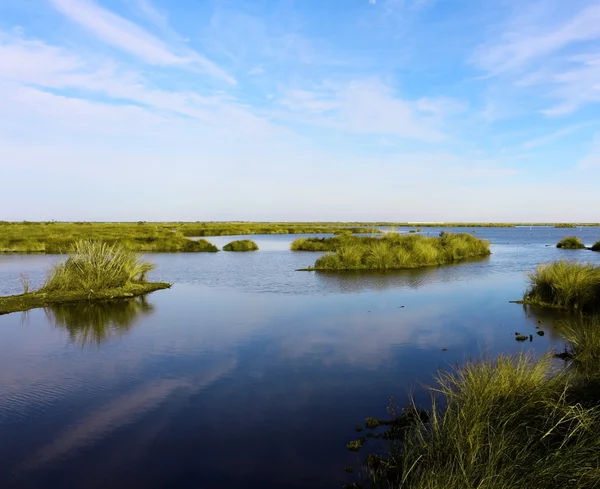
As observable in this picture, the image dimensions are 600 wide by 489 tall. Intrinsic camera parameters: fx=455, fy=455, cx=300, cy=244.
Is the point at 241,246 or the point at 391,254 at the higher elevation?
the point at 391,254

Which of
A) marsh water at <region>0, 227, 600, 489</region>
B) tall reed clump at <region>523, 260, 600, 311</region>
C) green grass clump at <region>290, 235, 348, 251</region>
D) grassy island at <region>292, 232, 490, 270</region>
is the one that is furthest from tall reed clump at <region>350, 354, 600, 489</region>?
green grass clump at <region>290, 235, 348, 251</region>

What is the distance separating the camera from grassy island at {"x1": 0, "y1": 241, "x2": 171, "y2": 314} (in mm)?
17094

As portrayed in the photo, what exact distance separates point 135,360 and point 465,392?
292 inches

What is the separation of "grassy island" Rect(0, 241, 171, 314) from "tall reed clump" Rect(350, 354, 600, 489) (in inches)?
569

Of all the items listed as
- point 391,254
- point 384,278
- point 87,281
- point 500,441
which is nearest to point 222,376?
point 500,441

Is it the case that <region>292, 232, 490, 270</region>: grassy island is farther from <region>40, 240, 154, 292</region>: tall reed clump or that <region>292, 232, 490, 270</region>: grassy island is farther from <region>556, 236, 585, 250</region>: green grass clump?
<region>556, 236, 585, 250</region>: green grass clump

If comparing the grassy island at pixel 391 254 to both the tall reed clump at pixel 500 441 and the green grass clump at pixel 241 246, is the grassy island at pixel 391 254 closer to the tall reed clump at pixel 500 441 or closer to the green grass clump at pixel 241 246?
the green grass clump at pixel 241 246

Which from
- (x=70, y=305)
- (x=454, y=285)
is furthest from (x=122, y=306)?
(x=454, y=285)

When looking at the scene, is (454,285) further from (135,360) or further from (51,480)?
(51,480)

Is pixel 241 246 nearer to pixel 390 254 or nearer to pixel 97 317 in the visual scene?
pixel 390 254

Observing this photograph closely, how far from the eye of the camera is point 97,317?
14.8 m

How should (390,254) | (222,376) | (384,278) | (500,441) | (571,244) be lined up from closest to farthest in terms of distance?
(500,441) → (222,376) → (384,278) → (390,254) → (571,244)

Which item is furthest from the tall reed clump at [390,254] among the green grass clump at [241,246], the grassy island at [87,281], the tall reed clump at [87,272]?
the green grass clump at [241,246]

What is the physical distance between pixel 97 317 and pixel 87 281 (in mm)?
3756
